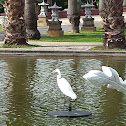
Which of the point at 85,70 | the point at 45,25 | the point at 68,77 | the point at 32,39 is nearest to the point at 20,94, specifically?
the point at 68,77

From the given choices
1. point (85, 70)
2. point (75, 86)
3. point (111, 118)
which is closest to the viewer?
point (111, 118)

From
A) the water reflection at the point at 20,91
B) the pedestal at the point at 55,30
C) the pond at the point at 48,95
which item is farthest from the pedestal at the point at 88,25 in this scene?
the pond at the point at 48,95

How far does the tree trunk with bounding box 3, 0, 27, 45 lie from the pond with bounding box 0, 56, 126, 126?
17.2 feet

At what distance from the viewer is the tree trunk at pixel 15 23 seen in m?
24.8

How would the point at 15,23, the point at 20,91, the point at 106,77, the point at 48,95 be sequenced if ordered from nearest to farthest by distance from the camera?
the point at 106,77 → the point at 48,95 → the point at 20,91 → the point at 15,23

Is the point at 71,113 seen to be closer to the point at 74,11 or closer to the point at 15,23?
the point at 15,23

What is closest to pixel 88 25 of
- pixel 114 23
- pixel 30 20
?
pixel 30 20

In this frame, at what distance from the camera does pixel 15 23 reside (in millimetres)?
24922

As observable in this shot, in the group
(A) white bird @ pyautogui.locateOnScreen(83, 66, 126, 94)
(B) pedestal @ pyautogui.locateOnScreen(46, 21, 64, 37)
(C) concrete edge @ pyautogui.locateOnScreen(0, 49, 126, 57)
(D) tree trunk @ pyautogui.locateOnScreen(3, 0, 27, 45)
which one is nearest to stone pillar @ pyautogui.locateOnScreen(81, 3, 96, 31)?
(B) pedestal @ pyautogui.locateOnScreen(46, 21, 64, 37)

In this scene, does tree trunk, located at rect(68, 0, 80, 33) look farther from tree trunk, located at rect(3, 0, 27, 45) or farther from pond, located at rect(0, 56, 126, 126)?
pond, located at rect(0, 56, 126, 126)

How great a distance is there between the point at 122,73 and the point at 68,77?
1.97m

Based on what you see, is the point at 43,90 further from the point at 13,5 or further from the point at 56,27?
the point at 56,27

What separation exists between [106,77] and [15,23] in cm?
1834

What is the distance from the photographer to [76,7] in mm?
36844
